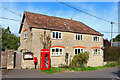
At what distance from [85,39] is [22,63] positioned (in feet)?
36.1

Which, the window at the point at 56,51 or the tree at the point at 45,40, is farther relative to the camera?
the window at the point at 56,51

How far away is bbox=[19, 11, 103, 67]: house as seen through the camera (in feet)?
52.7

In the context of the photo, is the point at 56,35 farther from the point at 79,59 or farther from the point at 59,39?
the point at 79,59

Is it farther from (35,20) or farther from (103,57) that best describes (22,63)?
(103,57)

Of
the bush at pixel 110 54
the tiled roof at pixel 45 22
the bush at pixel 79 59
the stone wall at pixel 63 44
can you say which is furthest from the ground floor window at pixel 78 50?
the bush at pixel 110 54

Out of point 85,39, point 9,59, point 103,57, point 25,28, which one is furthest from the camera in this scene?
point 103,57

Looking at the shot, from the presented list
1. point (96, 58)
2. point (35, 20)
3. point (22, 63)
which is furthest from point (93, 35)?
point (22, 63)

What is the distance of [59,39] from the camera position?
58.4 feet

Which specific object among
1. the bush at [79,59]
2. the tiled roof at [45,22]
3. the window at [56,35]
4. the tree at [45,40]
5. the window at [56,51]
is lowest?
the bush at [79,59]

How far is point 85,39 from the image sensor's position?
67.4 ft

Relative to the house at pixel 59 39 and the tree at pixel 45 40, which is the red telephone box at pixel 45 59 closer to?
the house at pixel 59 39

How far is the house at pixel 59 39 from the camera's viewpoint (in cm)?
1606

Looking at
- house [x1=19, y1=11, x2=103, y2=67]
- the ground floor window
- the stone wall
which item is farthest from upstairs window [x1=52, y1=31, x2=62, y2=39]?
the ground floor window

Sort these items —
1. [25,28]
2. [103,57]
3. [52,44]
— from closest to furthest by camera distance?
[52,44], [25,28], [103,57]
